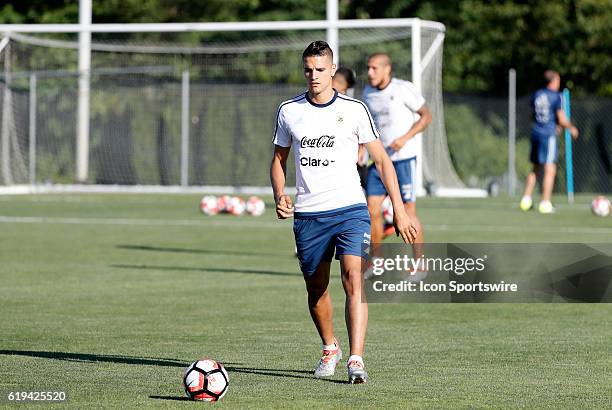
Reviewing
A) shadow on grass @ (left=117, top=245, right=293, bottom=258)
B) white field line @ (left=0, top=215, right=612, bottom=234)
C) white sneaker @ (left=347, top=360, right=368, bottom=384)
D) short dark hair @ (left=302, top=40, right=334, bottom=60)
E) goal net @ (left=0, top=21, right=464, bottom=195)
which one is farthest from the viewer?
goal net @ (left=0, top=21, right=464, bottom=195)

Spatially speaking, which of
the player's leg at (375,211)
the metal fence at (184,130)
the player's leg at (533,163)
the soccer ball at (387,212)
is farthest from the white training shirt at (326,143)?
the metal fence at (184,130)

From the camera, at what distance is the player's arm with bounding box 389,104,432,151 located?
13.8 m

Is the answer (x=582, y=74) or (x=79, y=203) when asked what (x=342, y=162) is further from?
(x=582, y=74)

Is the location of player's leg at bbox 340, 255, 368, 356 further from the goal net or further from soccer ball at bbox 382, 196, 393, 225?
the goal net

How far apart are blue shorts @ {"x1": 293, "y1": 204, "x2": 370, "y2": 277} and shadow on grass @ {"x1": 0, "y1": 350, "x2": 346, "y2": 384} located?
2.04 ft

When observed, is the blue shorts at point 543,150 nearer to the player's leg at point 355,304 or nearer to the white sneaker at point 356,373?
the player's leg at point 355,304

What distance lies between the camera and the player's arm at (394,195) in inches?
324

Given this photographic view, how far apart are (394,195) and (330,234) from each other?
1.53 feet

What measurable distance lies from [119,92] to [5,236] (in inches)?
672

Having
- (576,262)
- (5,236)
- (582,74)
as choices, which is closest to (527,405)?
(576,262)

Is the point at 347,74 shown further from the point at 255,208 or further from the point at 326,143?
the point at 255,208

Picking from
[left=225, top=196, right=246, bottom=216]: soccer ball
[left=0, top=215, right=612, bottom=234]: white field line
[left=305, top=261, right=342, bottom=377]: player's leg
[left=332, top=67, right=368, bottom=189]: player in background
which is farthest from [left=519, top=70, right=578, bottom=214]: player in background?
[left=305, top=261, right=342, bottom=377]: player's leg

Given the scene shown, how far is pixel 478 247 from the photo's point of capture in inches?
647

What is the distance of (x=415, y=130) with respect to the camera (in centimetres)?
1402
